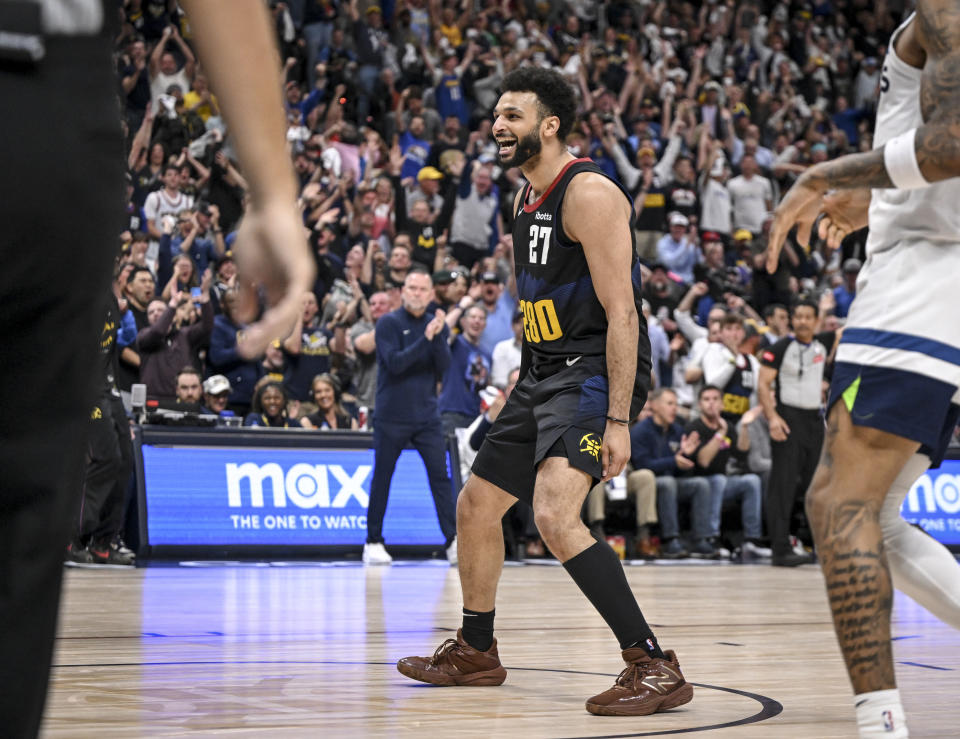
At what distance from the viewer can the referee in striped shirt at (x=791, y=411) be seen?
1252 centimetres

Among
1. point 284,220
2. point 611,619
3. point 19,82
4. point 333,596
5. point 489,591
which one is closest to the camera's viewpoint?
point 19,82

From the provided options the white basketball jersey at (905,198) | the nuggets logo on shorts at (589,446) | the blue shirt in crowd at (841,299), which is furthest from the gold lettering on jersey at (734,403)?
the white basketball jersey at (905,198)

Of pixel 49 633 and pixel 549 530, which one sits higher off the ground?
pixel 49 633

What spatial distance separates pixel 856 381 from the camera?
10.8 feet

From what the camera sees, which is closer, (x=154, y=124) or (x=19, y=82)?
(x=19, y=82)

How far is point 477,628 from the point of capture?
16.3ft

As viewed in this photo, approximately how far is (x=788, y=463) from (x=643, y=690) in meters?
8.52

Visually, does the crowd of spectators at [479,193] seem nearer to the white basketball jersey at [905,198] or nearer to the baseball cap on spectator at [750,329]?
the baseball cap on spectator at [750,329]

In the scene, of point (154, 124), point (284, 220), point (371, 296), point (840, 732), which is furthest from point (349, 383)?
point (284, 220)

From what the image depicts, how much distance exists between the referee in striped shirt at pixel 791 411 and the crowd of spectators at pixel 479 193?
0.77 m

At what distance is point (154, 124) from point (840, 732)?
12.2m

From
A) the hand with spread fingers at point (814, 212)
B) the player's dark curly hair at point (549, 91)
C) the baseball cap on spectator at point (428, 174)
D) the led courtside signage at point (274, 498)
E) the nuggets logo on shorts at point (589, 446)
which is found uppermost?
the baseball cap on spectator at point (428, 174)

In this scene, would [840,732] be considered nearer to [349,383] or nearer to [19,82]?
[19,82]

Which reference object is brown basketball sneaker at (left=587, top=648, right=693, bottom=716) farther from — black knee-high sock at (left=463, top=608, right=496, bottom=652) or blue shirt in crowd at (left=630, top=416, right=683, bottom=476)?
blue shirt in crowd at (left=630, top=416, right=683, bottom=476)
